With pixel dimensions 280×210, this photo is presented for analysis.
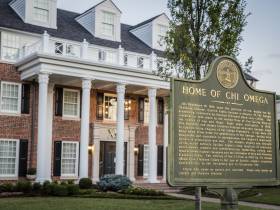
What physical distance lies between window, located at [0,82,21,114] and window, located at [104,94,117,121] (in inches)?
256

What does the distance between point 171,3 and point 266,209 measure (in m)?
9.58

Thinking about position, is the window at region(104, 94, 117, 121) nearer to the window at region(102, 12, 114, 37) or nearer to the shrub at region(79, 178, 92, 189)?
the window at region(102, 12, 114, 37)

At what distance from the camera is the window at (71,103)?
30.5 metres

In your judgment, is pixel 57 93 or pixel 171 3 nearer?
pixel 171 3

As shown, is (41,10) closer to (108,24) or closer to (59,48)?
(59,48)

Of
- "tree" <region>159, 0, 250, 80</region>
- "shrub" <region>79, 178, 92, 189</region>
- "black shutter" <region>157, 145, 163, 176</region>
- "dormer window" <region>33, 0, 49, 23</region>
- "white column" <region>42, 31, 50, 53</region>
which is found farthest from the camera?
"black shutter" <region>157, 145, 163, 176</region>

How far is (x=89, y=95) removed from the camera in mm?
28047

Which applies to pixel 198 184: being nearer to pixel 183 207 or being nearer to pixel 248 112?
pixel 248 112

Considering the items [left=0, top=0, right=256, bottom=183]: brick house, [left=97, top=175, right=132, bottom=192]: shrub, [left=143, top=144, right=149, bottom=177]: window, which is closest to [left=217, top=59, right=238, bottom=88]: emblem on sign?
[left=0, top=0, right=256, bottom=183]: brick house

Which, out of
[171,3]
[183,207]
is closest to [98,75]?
[171,3]

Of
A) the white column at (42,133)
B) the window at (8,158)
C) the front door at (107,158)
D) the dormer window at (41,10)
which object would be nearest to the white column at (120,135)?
the front door at (107,158)

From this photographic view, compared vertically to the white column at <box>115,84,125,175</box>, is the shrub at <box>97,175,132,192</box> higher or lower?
lower

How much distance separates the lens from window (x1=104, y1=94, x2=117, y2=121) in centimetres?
3262

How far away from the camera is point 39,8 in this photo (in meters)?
31.4
